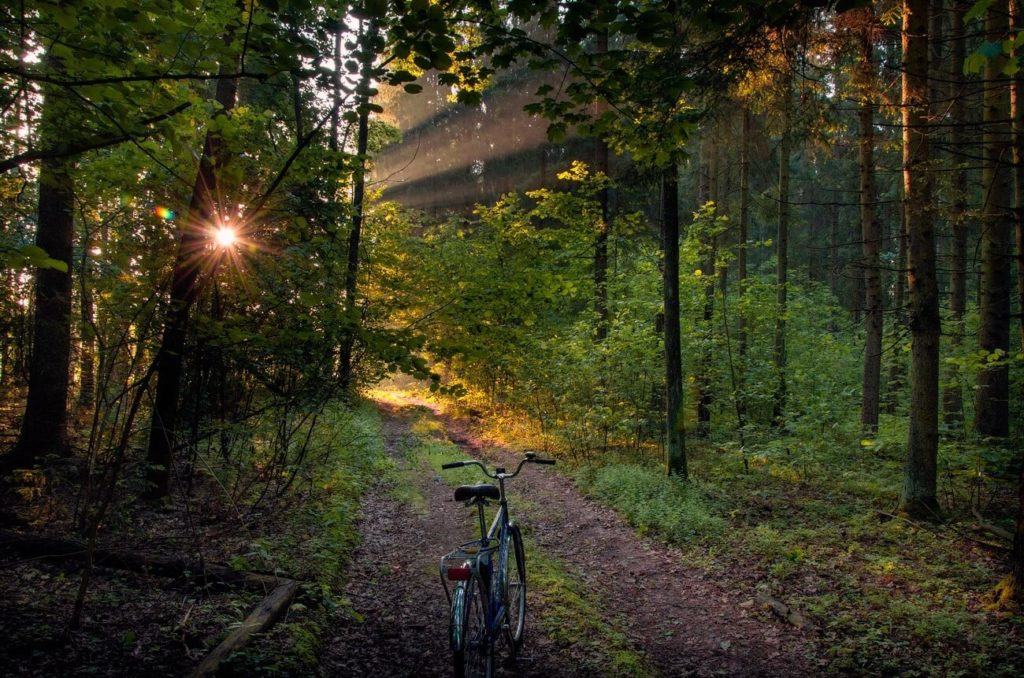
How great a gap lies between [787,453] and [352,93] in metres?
10.4

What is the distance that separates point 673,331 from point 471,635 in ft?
22.5

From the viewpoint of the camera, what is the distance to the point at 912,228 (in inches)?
275

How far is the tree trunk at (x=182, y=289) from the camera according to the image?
18.7ft

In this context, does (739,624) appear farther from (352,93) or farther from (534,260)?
(534,260)

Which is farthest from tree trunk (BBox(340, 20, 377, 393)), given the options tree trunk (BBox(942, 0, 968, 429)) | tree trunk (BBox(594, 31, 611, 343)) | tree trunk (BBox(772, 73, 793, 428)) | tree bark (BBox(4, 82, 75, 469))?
tree trunk (BBox(942, 0, 968, 429))

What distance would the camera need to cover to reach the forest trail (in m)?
4.49

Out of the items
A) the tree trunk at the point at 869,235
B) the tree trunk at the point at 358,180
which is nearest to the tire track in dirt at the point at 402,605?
the tree trunk at the point at 358,180

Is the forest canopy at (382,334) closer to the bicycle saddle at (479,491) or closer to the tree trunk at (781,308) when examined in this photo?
the tree trunk at (781,308)

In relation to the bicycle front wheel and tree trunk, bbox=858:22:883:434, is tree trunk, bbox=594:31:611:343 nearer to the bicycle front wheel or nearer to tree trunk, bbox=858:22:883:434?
tree trunk, bbox=858:22:883:434

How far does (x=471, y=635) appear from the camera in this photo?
149 inches

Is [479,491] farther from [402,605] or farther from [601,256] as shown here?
[601,256]

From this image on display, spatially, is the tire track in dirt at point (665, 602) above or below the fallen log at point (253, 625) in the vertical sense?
below

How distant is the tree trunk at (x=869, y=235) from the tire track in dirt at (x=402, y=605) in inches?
290

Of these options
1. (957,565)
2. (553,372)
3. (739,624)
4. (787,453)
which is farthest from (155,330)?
(787,453)
